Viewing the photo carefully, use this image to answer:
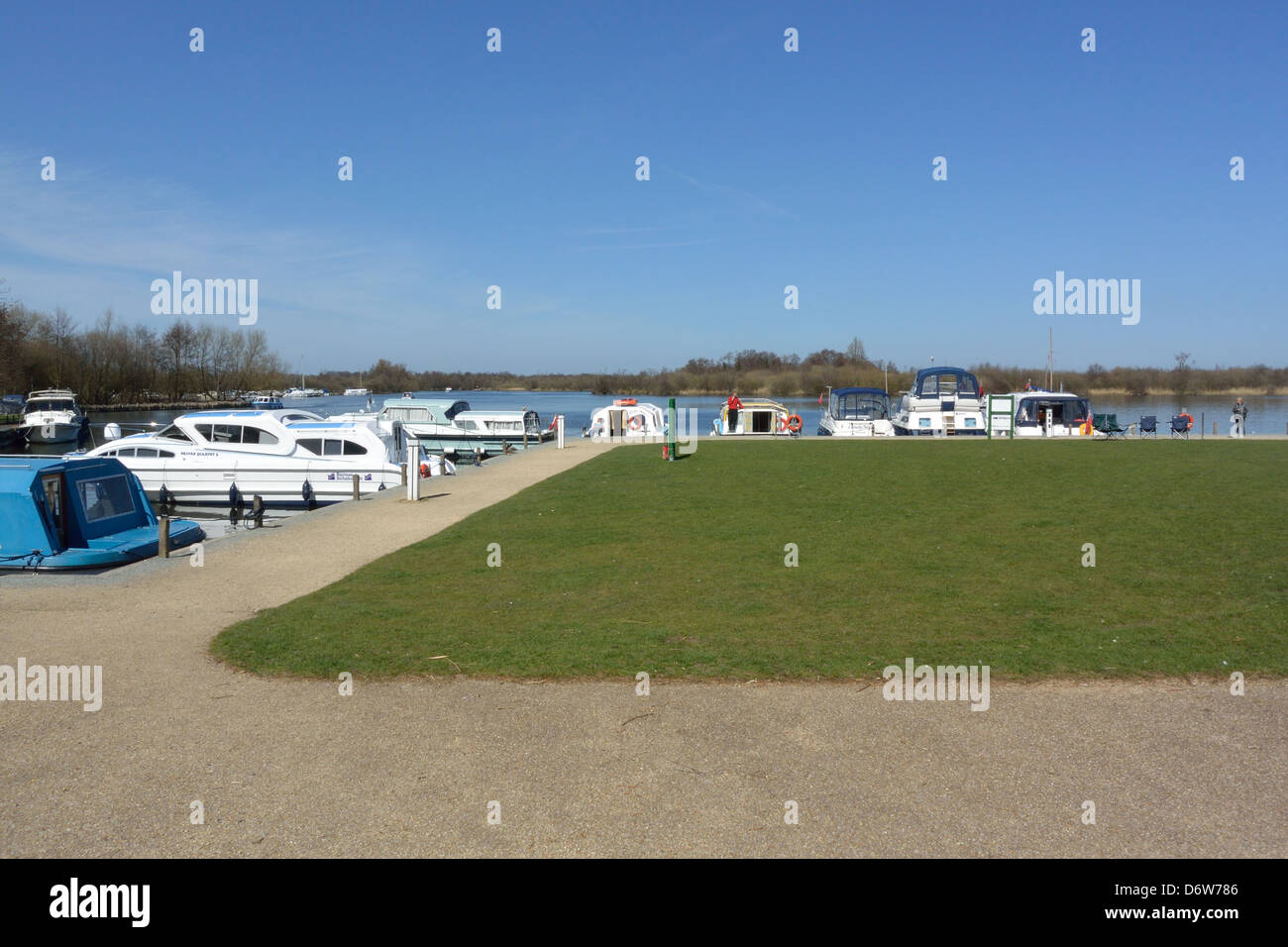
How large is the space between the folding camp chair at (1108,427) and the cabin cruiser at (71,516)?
37.1 meters

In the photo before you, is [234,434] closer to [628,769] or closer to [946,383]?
[628,769]

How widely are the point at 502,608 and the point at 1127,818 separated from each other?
5954 mm

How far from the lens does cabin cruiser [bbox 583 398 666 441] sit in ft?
138

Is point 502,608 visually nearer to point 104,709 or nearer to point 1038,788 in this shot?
point 104,709

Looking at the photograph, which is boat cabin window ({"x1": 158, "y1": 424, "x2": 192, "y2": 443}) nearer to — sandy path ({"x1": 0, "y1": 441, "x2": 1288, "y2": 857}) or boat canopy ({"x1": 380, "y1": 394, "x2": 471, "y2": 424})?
boat canopy ({"x1": 380, "y1": 394, "x2": 471, "y2": 424})

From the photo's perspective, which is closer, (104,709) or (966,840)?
(966,840)

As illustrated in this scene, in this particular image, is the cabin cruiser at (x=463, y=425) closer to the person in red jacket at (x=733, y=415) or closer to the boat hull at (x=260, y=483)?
the person in red jacket at (x=733, y=415)

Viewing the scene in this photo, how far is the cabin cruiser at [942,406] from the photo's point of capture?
41.5 metres

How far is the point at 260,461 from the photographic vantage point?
78.6 ft

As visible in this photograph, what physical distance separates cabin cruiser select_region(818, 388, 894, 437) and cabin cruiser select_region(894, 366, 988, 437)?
1.26 m

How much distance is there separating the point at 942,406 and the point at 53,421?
50.4 m

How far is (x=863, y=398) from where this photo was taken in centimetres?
4684

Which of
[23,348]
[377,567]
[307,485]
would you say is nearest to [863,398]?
[307,485]
